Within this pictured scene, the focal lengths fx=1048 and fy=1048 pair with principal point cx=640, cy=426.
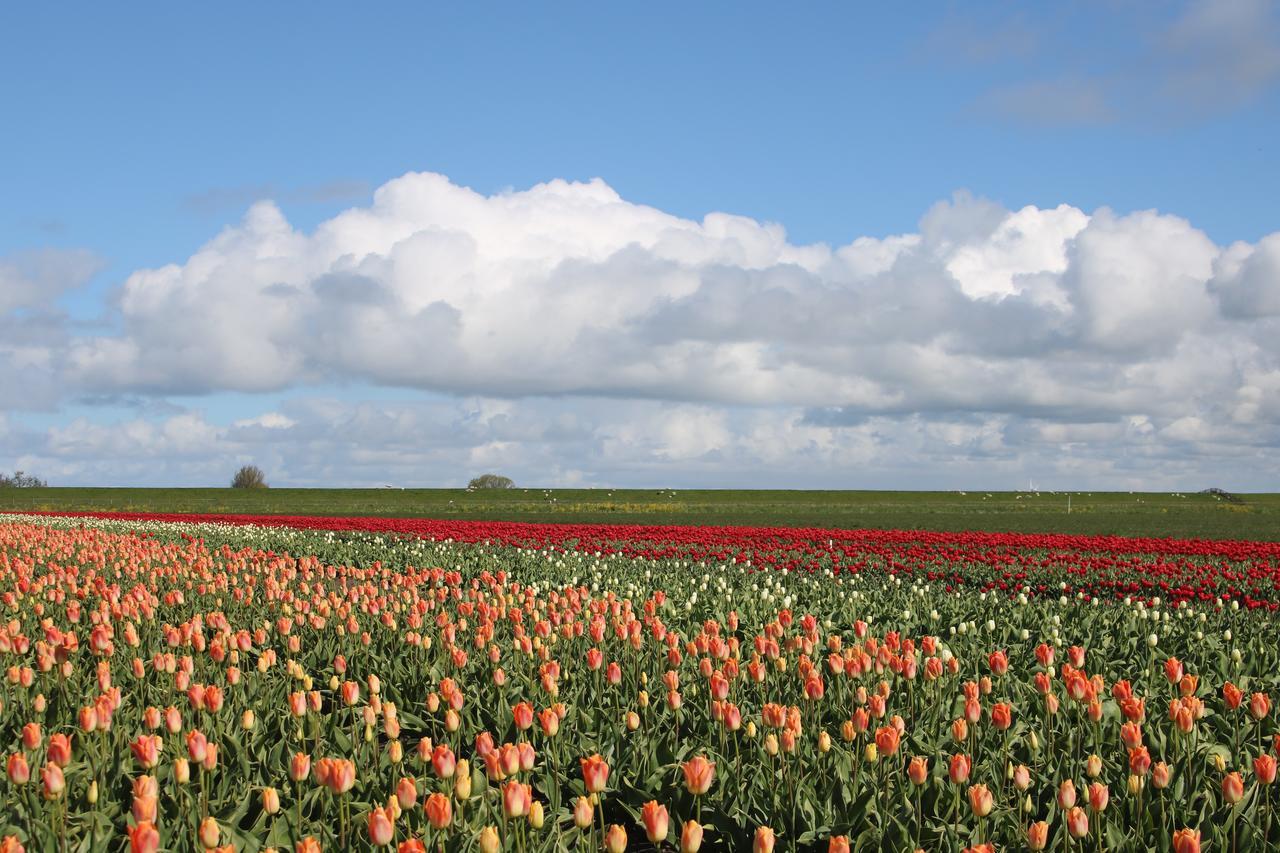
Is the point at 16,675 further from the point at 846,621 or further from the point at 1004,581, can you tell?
the point at 1004,581

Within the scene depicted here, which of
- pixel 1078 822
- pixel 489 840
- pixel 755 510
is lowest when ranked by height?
pixel 755 510

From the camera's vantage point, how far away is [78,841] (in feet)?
17.2

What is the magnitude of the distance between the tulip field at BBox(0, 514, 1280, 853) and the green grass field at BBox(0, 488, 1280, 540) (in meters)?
31.3

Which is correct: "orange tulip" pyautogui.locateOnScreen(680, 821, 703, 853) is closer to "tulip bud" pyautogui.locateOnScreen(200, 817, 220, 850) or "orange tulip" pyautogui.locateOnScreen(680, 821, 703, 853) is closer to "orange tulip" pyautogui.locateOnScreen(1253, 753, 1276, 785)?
"tulip bud" pyautogui.locateOnScreen(200, 817, 220, 850)

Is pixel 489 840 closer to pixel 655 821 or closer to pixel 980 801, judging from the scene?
pixel 655 821

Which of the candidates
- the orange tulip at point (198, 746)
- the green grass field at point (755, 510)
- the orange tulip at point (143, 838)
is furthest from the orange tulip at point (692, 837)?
the green grass field at point (755, 510)

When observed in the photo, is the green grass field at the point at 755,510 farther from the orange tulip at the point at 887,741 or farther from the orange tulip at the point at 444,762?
the orange tulip at the point at 444,762

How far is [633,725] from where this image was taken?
19.4ft

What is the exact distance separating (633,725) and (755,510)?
67.6 meters

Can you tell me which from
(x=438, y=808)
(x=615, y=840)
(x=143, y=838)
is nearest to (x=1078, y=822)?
(x=615, y=840)

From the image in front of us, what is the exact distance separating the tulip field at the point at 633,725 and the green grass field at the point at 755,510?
3135 cm

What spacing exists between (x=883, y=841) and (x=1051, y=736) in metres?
2.04

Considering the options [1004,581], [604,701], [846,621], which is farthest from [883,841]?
[1004,581]

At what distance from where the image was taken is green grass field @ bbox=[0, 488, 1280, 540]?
47.2 metres
